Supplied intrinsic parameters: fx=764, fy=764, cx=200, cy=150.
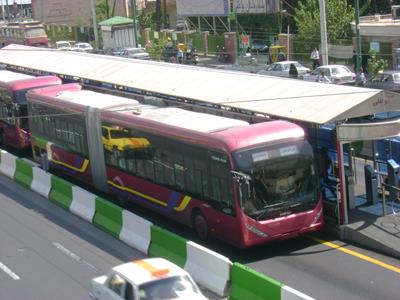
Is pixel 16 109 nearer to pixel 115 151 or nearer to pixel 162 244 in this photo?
pixel 115 151

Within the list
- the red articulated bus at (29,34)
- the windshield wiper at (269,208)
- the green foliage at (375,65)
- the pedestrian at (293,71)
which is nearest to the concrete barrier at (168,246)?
the windshield wiper at (269,208)

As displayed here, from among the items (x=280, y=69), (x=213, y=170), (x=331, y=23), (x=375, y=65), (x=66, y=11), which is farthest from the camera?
(x=66, y=11)

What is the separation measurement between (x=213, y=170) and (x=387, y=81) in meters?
22.4

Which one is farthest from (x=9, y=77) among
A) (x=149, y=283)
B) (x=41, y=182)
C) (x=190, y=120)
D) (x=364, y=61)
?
(x=364, y=61)

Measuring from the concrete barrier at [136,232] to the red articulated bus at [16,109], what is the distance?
39.8 ft

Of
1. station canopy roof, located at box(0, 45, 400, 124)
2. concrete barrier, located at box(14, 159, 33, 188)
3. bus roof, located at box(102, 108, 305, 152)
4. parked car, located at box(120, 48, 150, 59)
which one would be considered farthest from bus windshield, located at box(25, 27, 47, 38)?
bus roof, located at box(102, 108, 305, 152)

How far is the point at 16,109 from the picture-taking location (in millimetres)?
29016

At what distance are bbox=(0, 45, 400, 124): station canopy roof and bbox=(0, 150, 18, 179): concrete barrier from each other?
4965 mm

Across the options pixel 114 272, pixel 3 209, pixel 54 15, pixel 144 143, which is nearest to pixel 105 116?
pixel 144 143

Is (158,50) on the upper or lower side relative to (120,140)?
upper

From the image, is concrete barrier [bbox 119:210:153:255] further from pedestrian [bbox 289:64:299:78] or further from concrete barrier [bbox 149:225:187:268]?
pedestrian [bbox 289:64:299:78]

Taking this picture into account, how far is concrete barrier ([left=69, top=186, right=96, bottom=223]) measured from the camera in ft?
65.5

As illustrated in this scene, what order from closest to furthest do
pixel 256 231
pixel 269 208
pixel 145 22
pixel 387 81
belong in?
pixel 256 231
pixel 269 208
pixel 387 81
pixel 145 22

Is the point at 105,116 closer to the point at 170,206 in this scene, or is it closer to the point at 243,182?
the point at 170,206
